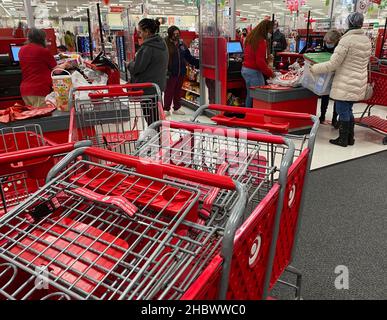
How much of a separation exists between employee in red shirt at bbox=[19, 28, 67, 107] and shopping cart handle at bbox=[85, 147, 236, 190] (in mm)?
3294

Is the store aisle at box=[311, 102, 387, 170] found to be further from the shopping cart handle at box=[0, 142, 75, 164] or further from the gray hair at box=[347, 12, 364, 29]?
the shopping cart handle at box=[0, 142, 75, 164]

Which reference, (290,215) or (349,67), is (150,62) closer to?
(349,67)

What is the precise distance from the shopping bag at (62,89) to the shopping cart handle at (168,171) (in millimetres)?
1862

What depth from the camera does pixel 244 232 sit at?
1.02 metres

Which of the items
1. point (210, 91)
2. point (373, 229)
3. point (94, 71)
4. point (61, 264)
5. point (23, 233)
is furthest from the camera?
point (210, 91)

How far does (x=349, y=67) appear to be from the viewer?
4.47m

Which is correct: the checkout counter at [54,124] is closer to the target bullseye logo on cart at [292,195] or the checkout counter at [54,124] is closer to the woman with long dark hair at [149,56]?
the woman with long dark hair at [149,56]

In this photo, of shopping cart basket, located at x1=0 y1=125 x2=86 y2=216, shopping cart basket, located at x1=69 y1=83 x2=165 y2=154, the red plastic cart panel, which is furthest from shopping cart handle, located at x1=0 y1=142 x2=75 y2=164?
shopping cart basket, located at x1=69 y1=83 x2=165 y2=154

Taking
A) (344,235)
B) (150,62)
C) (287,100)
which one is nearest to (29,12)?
(150,62)

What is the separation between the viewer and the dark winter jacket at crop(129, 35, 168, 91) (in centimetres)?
420

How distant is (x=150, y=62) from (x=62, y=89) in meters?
1.55
